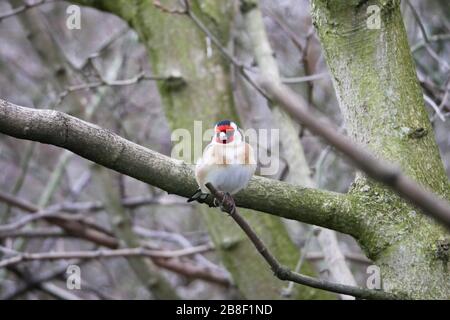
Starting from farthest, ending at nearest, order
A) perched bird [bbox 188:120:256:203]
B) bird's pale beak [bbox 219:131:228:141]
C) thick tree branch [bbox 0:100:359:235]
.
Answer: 1. bird's pale beak [bbox 219:131:228:141]
2. perched bird [bbox 188:120:256:203]
3. thick tree branch [bbox 0:100:359:235]

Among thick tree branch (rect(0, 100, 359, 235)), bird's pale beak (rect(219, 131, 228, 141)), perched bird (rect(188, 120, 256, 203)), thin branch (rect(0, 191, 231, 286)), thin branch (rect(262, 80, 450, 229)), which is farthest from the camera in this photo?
thin branch (rect(0, 191, 231, 286))

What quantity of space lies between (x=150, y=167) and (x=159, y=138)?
12.8ft

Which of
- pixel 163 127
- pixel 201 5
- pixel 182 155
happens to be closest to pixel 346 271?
pixel 182 155

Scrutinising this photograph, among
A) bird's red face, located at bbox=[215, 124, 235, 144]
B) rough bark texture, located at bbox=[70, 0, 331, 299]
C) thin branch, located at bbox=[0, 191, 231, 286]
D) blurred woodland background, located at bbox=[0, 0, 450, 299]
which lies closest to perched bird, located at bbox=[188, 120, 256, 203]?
bird's red face, located at bbox=[215, 124, 235, 144]

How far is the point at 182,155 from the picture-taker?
278 centimetres

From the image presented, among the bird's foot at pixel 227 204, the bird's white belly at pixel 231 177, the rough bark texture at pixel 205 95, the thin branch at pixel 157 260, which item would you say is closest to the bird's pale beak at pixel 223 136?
the bird's white belly at pixel 231 177

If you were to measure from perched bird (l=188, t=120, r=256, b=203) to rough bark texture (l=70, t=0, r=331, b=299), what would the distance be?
1.06m

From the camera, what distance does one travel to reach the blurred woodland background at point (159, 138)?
2.85 m

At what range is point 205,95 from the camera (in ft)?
9.39

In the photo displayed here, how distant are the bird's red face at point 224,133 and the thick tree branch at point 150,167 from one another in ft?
0.69

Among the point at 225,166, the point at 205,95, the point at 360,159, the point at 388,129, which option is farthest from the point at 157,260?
the point at 360,159

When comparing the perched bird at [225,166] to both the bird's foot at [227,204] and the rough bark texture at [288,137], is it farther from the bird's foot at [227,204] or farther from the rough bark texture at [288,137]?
the rough bark texture at [288,137]

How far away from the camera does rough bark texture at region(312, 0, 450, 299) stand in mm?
1542

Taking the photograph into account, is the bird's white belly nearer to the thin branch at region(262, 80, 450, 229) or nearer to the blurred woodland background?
the blurred woodland background
